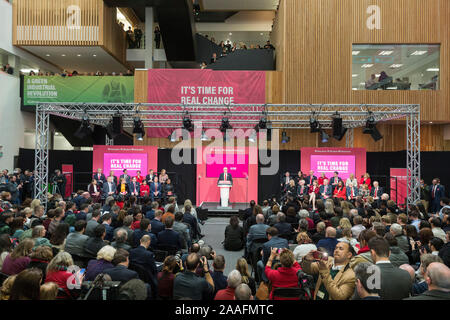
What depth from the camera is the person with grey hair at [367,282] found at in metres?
2.74

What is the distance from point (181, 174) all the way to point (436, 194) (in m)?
9.96

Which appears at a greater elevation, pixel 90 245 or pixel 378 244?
pixel 378 244

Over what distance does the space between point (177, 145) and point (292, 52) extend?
658cm

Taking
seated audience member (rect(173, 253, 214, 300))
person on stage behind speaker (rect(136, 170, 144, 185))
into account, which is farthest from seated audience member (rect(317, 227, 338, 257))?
person on stage behind speaker (rect(136, 170, 144, 185))

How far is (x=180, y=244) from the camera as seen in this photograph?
553 cm

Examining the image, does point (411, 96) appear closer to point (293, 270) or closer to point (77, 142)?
point (293, 270)

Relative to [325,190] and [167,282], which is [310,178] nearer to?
[325,190]

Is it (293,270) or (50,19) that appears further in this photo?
(50,19)

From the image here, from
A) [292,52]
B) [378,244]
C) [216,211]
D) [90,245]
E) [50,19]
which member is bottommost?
[216,211]

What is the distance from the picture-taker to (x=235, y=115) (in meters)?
12.0

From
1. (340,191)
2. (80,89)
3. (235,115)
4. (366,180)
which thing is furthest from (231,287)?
(80,89)

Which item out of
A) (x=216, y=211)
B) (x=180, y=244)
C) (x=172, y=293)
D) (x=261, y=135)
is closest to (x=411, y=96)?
(x=261, y=135)

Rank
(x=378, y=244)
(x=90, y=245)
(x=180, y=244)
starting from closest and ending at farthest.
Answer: (x=378, y=244)
(x=90, y=245)
(x=180, y=244)

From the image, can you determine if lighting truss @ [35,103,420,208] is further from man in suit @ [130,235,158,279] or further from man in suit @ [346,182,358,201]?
man in suit @ [130,235,158,279]
